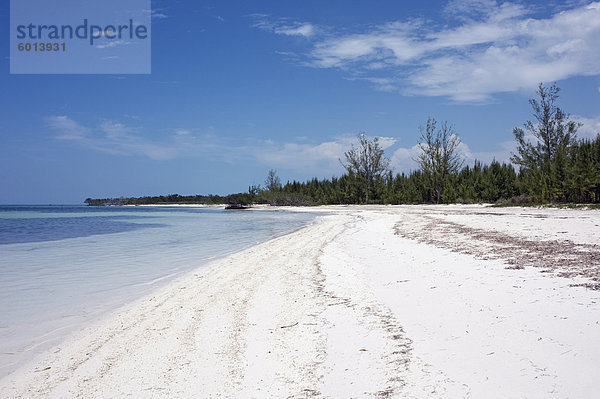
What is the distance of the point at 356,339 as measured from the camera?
376 centimetres

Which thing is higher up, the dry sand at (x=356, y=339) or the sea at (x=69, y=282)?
the dry sand at (x=356, y=339)

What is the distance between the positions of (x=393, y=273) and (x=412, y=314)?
242 cm

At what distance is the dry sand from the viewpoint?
9.31 ft

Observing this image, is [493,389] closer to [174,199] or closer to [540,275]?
[540,275]

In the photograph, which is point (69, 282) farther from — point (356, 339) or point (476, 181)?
point (476, 181)

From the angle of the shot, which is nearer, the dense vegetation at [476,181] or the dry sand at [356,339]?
the dry sand at [356,339]

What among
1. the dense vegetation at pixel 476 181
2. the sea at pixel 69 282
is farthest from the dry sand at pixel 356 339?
the dense vegetation at pixel 476 181

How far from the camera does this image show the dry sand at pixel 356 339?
284 cm

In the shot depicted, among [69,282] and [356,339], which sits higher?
[356,339]

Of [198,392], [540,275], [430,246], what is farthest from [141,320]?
[430,246]

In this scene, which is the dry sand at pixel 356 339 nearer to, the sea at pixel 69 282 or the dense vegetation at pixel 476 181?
the sea at pixel 69 282

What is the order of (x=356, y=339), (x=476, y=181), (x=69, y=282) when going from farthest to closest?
(x=476, y=181), (x=69, y=282), (x=356, y=339)

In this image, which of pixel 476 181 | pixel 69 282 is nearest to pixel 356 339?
pixel 69 282

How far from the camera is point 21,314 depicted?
583 cm
